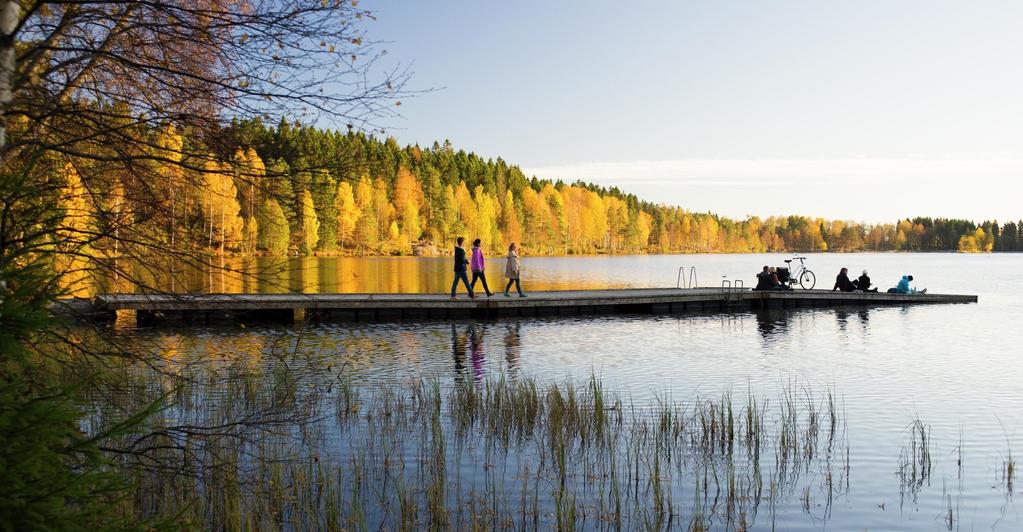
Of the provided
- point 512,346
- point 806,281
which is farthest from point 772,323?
point 512,346

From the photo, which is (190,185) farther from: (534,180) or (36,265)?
(534,180)

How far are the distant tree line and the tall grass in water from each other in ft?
5.90

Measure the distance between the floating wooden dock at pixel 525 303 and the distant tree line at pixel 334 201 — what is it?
10.5ft

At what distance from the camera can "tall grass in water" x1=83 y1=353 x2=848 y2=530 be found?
8.23 m

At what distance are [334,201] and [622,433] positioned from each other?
23.0 feet

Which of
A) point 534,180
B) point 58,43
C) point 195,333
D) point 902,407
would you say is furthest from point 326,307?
point 534,180

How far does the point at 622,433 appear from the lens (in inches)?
473

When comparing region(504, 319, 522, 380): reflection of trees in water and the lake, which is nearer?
the lake

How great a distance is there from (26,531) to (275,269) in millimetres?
2248

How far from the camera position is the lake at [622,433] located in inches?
346

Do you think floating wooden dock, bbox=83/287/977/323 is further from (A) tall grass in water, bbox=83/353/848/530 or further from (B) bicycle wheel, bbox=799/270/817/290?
(A) tall grass in water, bbox=83/353/848/530

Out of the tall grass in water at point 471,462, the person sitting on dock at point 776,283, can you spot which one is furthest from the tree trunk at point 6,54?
the person sitting on dock at point 776,283

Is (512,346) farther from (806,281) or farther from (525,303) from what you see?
(806,281)

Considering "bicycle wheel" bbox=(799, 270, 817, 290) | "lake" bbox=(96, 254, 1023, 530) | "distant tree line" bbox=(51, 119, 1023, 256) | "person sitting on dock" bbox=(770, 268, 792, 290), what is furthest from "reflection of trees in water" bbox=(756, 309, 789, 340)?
"distant tree line" bbox=(51, 119, 1023, 256)
